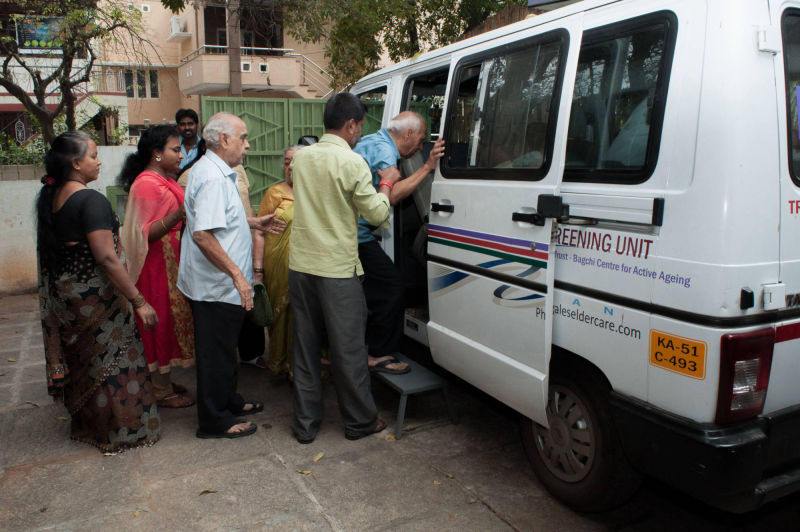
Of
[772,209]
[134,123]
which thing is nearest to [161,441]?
[772,209]

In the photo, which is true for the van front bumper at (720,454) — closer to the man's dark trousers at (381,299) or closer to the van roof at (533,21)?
the van roof at (533,21)

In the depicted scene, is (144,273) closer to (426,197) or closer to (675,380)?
(426,197)

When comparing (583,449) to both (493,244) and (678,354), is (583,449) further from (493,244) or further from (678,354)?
(493,244)

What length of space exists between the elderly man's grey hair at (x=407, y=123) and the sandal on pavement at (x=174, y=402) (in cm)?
224

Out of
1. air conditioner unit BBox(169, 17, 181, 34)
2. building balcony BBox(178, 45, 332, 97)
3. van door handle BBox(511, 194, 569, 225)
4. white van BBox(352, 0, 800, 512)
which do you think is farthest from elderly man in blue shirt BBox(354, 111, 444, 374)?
air conditioner unit BBox(169, 17, 181, 34)

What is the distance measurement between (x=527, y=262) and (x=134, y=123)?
2883 cm

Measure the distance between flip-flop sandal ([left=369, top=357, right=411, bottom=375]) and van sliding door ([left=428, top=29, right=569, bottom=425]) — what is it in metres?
0.36

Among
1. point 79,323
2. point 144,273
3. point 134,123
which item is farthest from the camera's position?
point 134,123

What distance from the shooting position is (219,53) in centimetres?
2238

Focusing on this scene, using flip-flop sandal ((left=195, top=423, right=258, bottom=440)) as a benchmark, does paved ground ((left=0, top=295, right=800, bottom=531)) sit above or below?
below

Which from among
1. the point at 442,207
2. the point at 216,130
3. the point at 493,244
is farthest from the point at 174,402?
the point at 493,244

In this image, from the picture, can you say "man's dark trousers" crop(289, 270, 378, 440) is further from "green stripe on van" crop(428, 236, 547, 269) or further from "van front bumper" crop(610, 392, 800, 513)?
"van front bumper" crop(610, 392, 800, 513)

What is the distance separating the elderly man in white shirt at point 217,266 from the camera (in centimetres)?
331

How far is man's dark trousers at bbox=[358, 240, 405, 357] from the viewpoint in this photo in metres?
3.93
